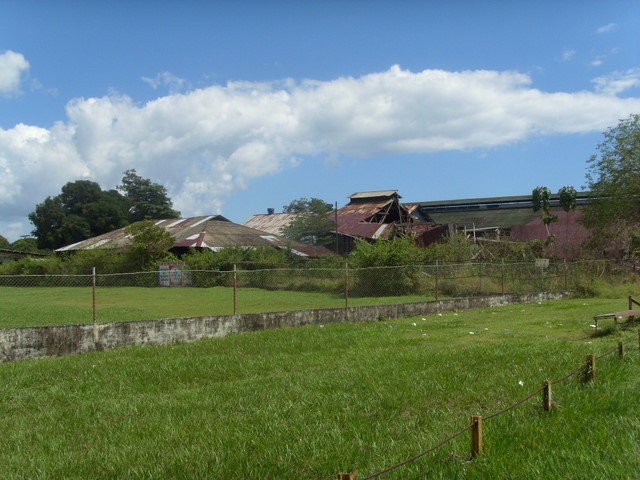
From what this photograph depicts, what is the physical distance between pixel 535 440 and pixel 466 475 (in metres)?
1.00

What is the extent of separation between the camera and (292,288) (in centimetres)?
2469

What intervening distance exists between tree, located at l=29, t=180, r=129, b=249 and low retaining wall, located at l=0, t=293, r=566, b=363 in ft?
202

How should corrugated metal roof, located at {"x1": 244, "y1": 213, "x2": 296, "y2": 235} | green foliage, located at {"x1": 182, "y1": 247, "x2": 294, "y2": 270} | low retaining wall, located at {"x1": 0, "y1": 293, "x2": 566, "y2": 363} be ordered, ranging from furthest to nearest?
corrugated metal roof, located at {"x1": 244, "y1": 213, "x2": 296, "y2": 235}, green foliage, located at {"x1": 182, "y1": 247, "x2": 294, "y2": 270}, low retaining wall, located at {"x1": 0, "y1": 293, "x2": 566, "y2": 363}

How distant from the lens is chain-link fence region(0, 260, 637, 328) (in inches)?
806

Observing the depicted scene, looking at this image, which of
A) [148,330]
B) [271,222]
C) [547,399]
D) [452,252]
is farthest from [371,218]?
Answer: [547,399]

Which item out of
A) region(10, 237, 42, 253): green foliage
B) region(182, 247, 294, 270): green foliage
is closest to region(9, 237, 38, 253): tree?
region(10, 237, 42, 253): green foliage

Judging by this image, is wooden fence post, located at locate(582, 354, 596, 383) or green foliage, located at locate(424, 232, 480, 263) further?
green foliage, located at locate(424, 232, 480, 263)

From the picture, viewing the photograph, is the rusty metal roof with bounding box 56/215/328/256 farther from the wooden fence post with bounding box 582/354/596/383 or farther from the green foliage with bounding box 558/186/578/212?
the wooden fence post with bounding box 582/354/596/383

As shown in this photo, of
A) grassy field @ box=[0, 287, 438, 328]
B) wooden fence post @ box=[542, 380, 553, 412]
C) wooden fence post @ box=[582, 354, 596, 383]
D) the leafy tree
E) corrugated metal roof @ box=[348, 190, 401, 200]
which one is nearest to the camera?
wooden fence post @ box=[542, 380, 553, 412]

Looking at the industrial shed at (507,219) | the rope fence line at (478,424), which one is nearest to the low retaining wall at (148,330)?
the rope fence line at (478,424)

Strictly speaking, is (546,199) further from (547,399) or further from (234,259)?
(547,399)

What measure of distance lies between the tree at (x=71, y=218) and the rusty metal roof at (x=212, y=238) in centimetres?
1491

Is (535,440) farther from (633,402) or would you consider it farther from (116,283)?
(116,283)

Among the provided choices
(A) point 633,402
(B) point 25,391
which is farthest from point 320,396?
(B) point 25,391
